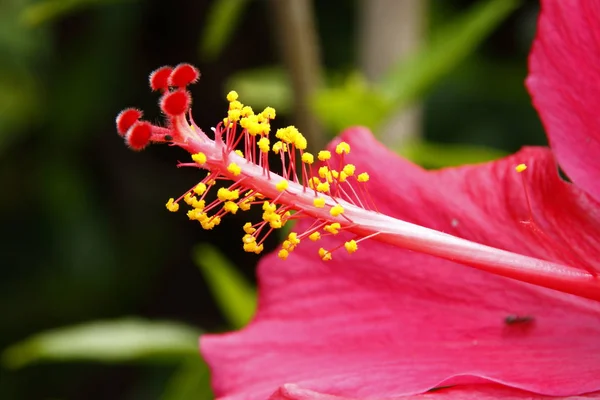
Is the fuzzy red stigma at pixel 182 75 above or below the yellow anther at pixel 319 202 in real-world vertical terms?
above

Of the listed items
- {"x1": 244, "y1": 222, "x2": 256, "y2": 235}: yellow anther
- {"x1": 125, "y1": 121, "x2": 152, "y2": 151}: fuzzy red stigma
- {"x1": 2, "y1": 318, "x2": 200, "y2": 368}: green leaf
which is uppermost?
{"x1": 125, "y1": 121, "x2": 152, "y2": 151}: fuzzy red stigma

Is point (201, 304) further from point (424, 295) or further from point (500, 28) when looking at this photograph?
point (424, 295)

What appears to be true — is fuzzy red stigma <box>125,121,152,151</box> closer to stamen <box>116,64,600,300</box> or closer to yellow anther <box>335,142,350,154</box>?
stamen <box>116,64,600,300</box>

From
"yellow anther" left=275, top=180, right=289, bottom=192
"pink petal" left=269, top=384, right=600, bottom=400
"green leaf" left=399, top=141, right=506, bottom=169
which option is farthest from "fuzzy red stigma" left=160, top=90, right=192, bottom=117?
"green leaf" left=399, top=141, right=506, bottom=169

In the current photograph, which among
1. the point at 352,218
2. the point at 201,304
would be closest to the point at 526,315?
the point at 352,218

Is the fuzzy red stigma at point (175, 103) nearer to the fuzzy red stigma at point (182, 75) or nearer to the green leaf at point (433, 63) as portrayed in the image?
the fuzzy red stigma at point (182, 75)

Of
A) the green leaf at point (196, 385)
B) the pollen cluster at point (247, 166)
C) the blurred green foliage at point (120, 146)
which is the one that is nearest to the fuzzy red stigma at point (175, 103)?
the pollen cluster at point (247, 166)
